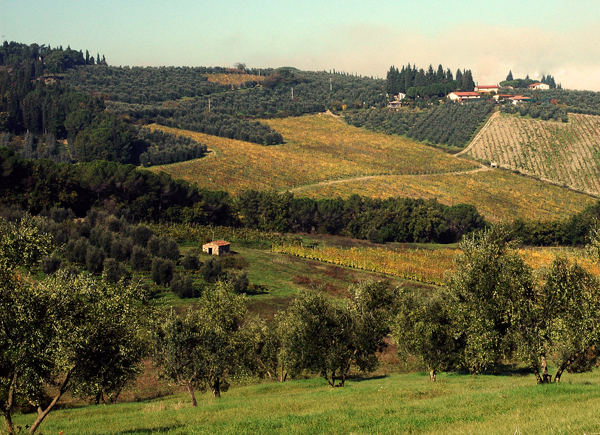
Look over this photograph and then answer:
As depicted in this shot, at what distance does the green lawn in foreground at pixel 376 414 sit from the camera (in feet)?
72.0

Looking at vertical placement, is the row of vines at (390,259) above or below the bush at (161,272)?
below

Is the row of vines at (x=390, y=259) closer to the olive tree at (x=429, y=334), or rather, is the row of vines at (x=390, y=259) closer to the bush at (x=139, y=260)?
the bush at (x=139, y=260)

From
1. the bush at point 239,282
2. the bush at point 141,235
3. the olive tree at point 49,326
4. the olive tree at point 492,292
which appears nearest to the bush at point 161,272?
the bush at point 239,282

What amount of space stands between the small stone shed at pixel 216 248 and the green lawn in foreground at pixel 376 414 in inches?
2510

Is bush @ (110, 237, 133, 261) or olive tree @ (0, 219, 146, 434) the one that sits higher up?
olive tree @ (0, 219, 146, 434)

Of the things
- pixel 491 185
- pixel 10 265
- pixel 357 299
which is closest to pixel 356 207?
pixel 491 185

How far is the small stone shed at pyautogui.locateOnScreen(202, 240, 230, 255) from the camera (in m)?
100

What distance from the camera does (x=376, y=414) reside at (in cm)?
2617

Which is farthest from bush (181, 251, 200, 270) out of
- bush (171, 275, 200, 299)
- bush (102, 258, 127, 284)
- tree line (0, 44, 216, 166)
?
tree line (0, 44, 216, 166)

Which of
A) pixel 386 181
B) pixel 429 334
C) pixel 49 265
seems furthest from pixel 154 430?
pixel 386 181

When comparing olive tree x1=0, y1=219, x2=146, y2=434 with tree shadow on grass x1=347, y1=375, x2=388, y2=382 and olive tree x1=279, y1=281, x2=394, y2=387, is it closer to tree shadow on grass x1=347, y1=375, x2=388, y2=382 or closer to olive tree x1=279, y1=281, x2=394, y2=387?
olive tree x1=279, y1=281, x2=394, y2=387

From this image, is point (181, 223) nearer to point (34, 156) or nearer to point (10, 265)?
point (34, 156)

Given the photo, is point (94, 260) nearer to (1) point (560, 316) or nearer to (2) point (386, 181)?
(1) point (560, 316)

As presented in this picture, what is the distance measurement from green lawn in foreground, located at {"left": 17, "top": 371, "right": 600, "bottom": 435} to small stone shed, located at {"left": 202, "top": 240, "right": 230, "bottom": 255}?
209 feet
